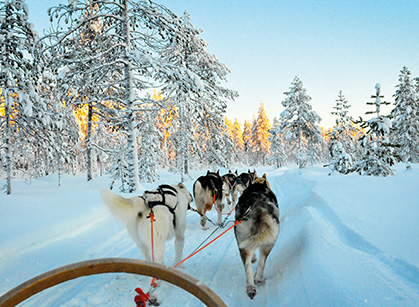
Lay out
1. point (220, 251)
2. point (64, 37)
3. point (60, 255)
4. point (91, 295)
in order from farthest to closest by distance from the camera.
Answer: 1. point (64, 37)
2. point (220, 251)
3. point (60, 255)
4. point (91, 295)

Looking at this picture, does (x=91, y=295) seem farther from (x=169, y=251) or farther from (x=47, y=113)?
(x=47, y=113)

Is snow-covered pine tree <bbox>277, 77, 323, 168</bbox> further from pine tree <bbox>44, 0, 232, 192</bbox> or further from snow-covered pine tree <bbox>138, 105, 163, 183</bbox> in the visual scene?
pine tree <bbox>44, 0, 232, 192</bbox>

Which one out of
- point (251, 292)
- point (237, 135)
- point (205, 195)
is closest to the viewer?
point (251, 292)

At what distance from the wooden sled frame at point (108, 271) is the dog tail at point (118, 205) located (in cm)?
103

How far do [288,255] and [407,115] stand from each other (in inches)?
1217

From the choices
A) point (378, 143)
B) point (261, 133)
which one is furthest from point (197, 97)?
point (261, 133)

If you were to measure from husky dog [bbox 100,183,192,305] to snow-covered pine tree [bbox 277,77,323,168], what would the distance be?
27.8 m

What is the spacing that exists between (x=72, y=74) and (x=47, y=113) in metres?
2.32

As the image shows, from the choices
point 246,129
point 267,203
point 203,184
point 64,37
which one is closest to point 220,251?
point 267,203

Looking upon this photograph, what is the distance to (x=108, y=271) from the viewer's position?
1.40 metres

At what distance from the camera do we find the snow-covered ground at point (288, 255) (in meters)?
2.20

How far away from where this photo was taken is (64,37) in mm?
7816

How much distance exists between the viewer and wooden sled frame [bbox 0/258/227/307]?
1191 mm

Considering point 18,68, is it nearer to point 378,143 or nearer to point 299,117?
point 378,143
